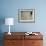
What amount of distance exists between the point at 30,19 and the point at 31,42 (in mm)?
885

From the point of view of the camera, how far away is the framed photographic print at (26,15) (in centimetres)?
443

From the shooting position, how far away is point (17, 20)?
4449 mm

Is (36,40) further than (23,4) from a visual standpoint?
No

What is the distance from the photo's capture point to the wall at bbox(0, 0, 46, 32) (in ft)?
14.5

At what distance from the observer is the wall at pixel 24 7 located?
4.43 metres

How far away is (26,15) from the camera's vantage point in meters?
4.46

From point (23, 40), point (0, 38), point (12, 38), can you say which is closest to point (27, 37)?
point (23, 40)

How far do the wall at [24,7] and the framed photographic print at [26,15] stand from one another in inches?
4.0

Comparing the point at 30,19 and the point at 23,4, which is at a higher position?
the point at 23,4

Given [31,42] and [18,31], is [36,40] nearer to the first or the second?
[31,42]

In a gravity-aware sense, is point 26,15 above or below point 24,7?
below

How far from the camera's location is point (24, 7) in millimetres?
4430

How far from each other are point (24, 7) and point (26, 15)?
279 mm

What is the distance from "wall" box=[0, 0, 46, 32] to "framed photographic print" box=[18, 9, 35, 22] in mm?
102
